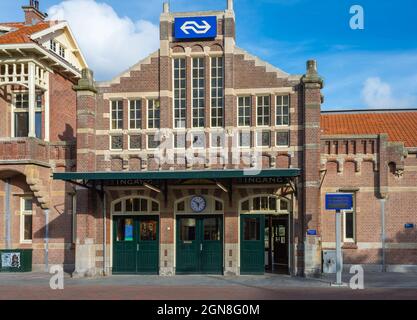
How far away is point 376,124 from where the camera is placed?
1161 inches

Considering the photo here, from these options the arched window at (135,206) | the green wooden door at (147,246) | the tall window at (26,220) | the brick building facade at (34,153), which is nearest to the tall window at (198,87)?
the arched window at (135,206)

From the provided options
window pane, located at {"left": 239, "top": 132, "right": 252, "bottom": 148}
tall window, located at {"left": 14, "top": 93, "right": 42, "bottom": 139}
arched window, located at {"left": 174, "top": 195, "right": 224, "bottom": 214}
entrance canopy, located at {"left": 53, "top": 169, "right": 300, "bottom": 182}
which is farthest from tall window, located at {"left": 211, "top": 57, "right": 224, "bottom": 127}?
tall window, located at {"left": 14, "top": 93, "right": 42, "bottom": 139}

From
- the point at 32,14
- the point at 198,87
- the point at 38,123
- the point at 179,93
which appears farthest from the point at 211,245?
the point at 32,14

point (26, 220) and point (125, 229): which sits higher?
point (26, 220)

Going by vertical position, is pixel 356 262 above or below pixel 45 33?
below

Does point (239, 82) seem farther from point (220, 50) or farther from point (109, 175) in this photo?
point (109, 175)

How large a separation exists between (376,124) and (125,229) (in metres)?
13.5

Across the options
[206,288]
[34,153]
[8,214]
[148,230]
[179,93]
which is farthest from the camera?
[8,214]

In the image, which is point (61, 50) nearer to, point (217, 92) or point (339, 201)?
point (217, 92)

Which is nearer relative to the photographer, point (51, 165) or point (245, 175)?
point (245, 175)

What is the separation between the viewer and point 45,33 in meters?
28.8
